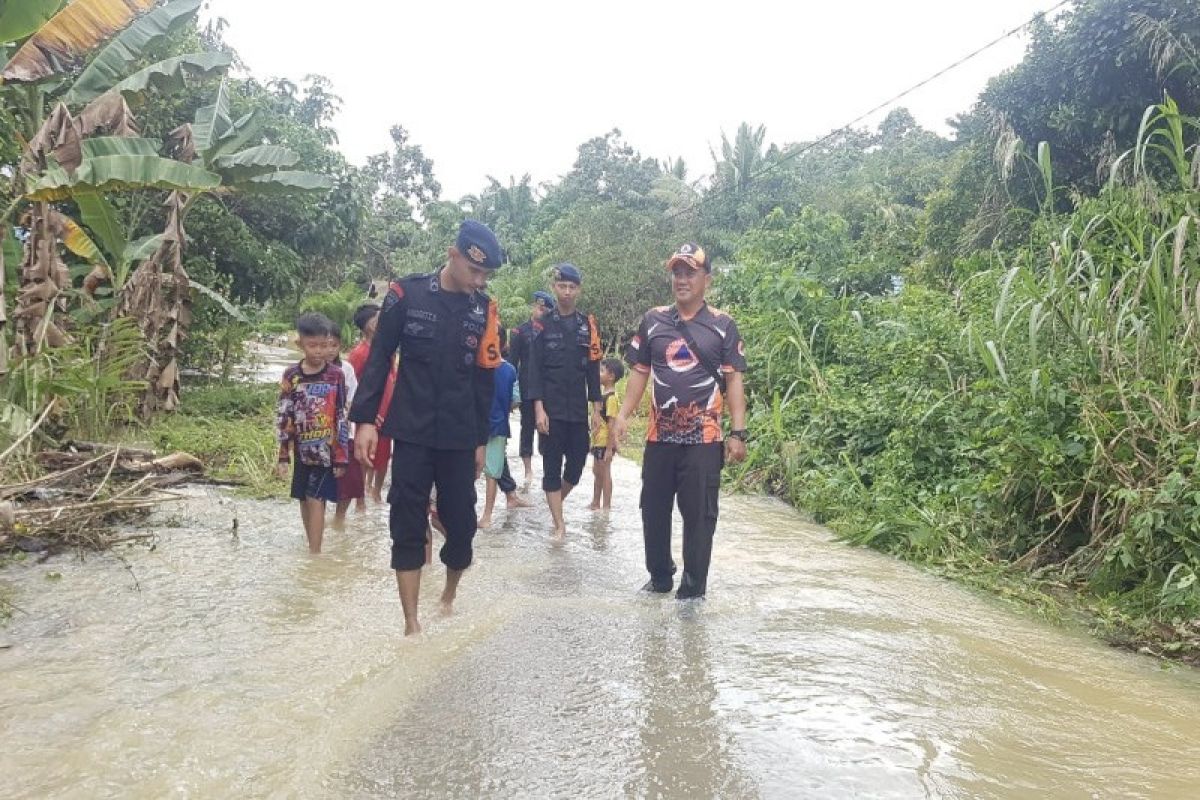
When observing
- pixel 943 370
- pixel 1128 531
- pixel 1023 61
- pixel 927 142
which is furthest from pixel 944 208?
pixel 927 142

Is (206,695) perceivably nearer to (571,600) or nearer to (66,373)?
(571,600)

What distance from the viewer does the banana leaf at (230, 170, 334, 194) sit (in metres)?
9.30

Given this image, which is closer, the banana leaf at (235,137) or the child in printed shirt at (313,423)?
the child in printed shirt at (313,423)

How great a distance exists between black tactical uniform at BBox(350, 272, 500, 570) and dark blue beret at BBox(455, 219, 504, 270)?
0.20 meters

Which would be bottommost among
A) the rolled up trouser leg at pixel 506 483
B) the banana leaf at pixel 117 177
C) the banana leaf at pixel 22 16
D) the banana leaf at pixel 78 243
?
the rolled up trouser leg at pixel 506 483

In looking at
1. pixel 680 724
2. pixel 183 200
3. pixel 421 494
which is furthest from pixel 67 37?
pixel 680 724

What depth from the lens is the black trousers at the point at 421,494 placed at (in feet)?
13.4

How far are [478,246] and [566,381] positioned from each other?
276 cm

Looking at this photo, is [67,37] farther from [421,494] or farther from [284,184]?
[421,494]

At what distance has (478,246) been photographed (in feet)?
13.4

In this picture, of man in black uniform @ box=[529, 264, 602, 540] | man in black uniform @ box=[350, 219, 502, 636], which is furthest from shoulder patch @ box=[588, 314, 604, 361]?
man in black uniform @ box=[350, 219, 502, 636]

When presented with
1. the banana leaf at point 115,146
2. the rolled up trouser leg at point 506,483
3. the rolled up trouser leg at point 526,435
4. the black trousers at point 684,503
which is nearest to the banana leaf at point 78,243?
the banana leaf at point 115,146

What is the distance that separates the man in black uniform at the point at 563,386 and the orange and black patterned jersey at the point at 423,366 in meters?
2.54

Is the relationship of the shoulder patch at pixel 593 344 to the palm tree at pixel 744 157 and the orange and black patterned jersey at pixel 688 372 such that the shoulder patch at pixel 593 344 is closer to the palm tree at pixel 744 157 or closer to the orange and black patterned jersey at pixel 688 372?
the orange and black patterned jersey at pixel 688 372
